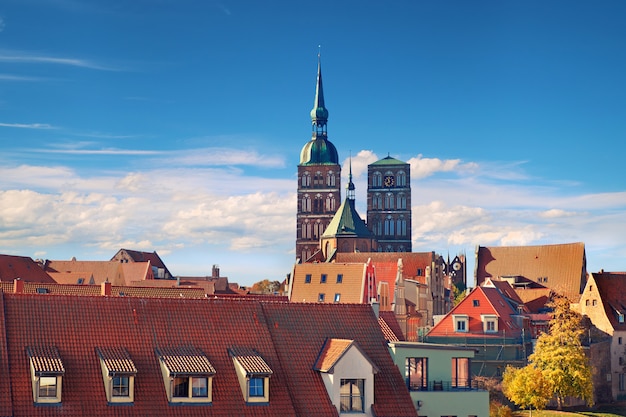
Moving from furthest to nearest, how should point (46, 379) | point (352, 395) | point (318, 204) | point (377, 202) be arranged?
1. point (377, 202)
2. point (318, 204)
3. point (352, 395)
4. point (46, 379)

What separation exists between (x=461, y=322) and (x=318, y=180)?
98.8 meters

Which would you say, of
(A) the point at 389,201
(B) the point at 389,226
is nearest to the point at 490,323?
(B) the point at 389,226

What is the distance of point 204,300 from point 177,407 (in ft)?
16.2

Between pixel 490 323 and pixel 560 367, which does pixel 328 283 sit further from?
pixel 560 367

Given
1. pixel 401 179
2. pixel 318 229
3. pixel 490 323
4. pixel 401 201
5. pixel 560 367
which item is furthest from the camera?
pixel 401 179

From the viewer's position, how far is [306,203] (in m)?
180

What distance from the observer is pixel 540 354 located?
77.4m

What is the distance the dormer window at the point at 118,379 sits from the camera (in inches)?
1236

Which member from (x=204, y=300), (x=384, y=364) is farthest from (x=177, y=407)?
(x=384, y=364)

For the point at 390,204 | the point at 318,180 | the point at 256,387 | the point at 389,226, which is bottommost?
the point at 256,387

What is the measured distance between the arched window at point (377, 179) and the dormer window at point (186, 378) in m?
150

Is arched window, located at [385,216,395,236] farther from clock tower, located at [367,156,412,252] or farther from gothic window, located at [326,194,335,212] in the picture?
gothic window, located at [326,194,335,212]

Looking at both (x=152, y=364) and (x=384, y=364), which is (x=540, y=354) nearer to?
(x=384, y=364)

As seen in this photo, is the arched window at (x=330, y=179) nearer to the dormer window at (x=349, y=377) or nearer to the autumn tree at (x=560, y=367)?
the autumn tree at (x=560, y=367)
